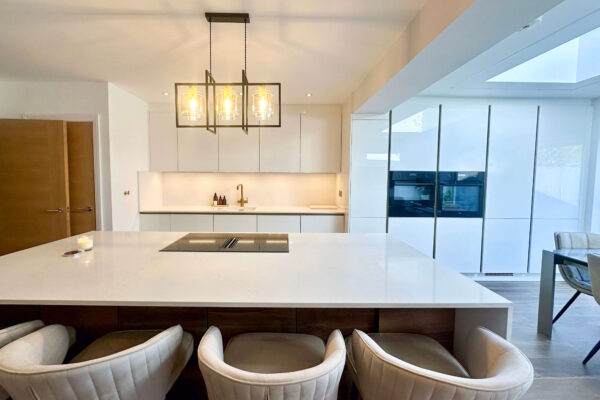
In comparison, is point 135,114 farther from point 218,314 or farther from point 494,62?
point 494,62

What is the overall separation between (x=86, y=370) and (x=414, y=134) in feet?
12.2

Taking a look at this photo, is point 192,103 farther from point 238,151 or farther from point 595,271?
point 595,271

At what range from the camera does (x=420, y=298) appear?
3.89 feet

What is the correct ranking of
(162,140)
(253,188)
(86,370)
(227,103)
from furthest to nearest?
(253,188) → (162,140) → (227,103) → (86,370)

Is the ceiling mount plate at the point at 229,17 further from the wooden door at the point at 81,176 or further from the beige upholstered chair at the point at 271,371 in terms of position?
the wooden door at the point at 81,176

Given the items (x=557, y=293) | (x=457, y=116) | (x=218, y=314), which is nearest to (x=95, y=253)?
(x=218, y=314)

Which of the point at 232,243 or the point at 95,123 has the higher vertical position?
the point at 95,123

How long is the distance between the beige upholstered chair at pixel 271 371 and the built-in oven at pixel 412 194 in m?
2.80

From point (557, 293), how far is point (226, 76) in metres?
4.52

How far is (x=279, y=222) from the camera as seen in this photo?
13.1ft

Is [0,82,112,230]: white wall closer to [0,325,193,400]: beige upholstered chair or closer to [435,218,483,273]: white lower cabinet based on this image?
[0,325,193,400]: beige upholstered chair

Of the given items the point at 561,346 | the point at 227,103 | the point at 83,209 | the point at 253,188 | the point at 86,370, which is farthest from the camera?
the point at 253,188

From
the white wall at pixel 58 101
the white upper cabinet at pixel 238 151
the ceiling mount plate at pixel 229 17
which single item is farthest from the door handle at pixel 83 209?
the ceiling mount plate at pixel 229 17

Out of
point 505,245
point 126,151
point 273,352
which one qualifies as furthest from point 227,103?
point 505,245
